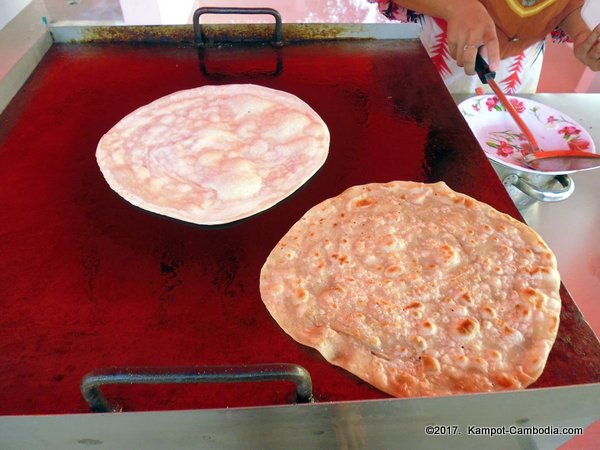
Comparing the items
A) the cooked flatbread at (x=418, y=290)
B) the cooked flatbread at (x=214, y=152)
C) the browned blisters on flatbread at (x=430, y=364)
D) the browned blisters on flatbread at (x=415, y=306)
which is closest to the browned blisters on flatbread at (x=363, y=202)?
the cooked flatbread at (x=418, y=290)

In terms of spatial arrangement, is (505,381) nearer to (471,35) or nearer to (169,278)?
(169,278)

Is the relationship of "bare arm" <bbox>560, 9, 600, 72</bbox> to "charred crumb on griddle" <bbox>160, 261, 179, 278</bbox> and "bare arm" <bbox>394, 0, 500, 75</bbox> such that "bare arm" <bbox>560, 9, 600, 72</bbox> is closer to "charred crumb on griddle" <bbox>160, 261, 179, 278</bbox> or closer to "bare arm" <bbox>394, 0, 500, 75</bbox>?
"bare arm" <bbox>394, 0, 500, 75</bbox>

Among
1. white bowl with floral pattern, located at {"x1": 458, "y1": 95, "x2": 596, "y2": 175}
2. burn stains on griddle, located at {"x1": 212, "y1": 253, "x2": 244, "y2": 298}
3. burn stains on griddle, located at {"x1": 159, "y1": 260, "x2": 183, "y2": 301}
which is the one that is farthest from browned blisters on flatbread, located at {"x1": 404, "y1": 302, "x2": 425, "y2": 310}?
white bowl with floral pattern, located at {"x1": 458, "y1": 95, "x2": 596, "y2": 175}

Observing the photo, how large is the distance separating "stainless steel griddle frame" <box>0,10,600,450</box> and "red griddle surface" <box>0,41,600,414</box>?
68 millimetres

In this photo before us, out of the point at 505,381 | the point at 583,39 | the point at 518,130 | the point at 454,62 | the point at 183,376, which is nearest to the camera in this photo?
the point at 183,376

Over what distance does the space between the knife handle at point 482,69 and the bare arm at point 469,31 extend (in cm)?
2

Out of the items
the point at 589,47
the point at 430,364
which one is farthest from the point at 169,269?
the point at 589,47

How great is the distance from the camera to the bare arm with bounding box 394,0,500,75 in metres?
1.81

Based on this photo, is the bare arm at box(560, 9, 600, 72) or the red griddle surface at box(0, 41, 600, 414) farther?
the bare arm at box(560, 9, 600, 72)

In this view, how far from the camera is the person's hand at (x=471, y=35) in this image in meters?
1.80

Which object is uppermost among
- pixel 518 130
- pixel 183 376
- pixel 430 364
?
pixel 183 376

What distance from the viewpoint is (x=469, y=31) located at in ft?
6.03

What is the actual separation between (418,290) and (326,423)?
42 cm

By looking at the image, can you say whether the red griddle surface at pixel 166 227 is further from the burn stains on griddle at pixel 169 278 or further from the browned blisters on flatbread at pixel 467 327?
the browned blisters on flatbread at pixel 467 327
